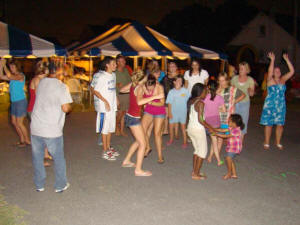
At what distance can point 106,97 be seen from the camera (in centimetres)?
628

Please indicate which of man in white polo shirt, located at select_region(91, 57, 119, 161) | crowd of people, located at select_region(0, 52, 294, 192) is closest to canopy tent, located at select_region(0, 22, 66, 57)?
crowd of people, located at select_region(0, 52, 294, 192)

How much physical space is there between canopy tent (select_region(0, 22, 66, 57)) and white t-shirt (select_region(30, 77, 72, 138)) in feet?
18.5

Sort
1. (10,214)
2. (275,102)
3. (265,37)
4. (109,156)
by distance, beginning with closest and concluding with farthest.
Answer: (10,214) → (109,156) → (275,102) → (265,37)

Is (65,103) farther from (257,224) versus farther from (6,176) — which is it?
(257,224)

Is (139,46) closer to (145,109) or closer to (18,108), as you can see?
(18,108)

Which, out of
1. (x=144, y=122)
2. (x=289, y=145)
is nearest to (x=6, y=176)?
(x=144, y=122)

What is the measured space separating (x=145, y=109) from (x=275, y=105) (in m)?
3.00

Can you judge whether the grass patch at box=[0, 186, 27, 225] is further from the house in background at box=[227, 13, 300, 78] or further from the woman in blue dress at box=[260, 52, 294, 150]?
the house in background at box=[227, 13, 300, 78]

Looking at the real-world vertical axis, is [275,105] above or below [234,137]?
above

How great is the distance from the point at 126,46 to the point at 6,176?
7858 mm

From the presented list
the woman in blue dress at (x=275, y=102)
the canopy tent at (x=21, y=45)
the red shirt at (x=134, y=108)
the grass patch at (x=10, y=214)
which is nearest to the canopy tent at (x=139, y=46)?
the canopy tent at (x=21, y=45)

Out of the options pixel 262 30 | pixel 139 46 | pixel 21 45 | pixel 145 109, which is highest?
pixel 262 30

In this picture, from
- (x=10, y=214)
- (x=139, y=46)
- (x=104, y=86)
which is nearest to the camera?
(x=10, y=214)

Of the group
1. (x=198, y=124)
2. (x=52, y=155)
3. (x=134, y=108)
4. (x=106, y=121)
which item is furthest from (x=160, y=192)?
(x=106, y=121)
